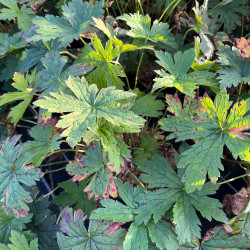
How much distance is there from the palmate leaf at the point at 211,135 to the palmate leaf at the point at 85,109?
20cm

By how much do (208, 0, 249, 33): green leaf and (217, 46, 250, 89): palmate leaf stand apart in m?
0.40

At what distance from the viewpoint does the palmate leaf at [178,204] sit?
1100mm

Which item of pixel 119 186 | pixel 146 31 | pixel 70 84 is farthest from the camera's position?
pixel 146 31

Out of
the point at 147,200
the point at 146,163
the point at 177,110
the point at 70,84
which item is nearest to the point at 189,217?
the point at 147,200

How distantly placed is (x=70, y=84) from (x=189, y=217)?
651mm

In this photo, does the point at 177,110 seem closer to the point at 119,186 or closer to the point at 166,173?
the point at 166,173

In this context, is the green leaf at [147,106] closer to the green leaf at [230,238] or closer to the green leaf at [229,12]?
the green leaf at [230,238]

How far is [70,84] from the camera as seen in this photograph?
109cm

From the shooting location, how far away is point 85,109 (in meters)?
1.08

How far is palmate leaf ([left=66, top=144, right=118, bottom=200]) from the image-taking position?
3.84ft

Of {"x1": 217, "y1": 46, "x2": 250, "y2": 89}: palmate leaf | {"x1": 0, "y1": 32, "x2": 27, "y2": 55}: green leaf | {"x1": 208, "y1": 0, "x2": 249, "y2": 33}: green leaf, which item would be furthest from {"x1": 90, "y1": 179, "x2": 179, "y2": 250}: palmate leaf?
{"x1": 208, "y1": 0, "x2": 249, "y2": 33}: green leaf

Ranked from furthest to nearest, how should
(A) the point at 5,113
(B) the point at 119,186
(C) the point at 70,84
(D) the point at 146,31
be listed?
(A) the point at 5,113 < (D) the point at 146,31 < (B) the point at 119,186 < (C) the point at 70,84

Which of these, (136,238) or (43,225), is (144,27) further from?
(43,225)

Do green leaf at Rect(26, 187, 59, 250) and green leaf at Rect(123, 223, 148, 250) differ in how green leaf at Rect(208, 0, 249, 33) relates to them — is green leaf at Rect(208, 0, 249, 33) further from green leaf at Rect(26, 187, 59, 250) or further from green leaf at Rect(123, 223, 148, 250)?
green leaf at Rect(26, 187, 59, 250)
